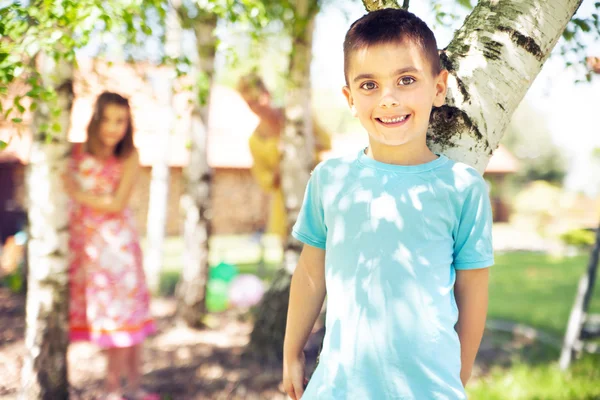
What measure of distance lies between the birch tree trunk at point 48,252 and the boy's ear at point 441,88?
2.45m

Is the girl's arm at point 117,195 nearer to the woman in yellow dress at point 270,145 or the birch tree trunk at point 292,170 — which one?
the birch tree trunk at point 292,170

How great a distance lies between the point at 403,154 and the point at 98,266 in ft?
9.22

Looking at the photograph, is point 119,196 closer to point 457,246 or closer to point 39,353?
point 39,353

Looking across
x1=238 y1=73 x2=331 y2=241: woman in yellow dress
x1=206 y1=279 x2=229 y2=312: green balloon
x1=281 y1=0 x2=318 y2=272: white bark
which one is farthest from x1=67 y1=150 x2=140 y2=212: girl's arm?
x1=206 y1=279 x2=229 y2=312: green balloon

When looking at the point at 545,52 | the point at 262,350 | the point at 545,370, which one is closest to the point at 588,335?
the point at 545,370

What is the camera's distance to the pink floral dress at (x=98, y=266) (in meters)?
3.81

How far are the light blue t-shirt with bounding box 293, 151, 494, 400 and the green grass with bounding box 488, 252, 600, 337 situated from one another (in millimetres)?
5551

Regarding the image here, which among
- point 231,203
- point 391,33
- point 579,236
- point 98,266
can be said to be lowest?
point 231,203

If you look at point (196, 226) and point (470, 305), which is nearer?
point (470, 305)

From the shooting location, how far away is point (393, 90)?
5.05ft

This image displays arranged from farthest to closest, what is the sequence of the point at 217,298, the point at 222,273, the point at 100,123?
the point at 222,273 → the point at 217,298 → the point at 100,123

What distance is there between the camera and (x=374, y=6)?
1944mm

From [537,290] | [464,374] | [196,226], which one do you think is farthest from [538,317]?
[464,374]

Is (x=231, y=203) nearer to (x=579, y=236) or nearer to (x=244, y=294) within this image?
(x=244, y=294)
